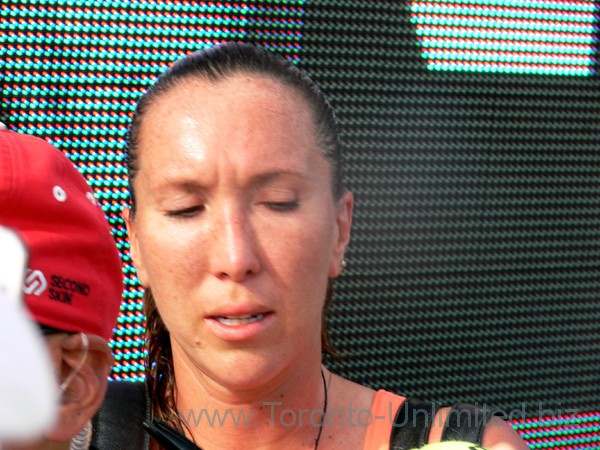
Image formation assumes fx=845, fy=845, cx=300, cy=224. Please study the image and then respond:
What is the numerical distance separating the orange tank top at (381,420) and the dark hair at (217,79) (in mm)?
248

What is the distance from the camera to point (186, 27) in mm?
1414

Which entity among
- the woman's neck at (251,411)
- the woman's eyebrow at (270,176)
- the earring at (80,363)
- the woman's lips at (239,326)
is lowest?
the earring at (80,363)

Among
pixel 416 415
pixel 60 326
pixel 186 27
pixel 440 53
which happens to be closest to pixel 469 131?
pixel 440 53

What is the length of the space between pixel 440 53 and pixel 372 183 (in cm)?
28

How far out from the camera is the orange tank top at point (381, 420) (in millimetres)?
1080

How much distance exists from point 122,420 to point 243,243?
12.8 inches

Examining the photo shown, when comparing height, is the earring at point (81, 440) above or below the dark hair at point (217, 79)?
below

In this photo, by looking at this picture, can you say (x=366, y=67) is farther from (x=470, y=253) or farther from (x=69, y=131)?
(x=69, y=131)

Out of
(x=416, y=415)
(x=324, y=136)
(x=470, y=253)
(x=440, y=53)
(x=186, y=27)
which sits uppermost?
(x=440, y=53)

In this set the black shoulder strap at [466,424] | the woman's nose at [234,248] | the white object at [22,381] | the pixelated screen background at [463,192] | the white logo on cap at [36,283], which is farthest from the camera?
the pixelated screen background at [463,192]

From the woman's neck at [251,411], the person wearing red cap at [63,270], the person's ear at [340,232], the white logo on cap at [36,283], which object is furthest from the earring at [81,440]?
the person's ear at [340,232]

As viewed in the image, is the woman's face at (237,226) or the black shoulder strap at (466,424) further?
the black shoulder strap at (466,424)

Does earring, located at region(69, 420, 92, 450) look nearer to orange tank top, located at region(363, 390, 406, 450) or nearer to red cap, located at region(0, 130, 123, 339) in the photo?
red cap, located at region(0, 130, 123, 339)

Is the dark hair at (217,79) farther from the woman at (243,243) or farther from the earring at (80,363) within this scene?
the earring at (80,363)
